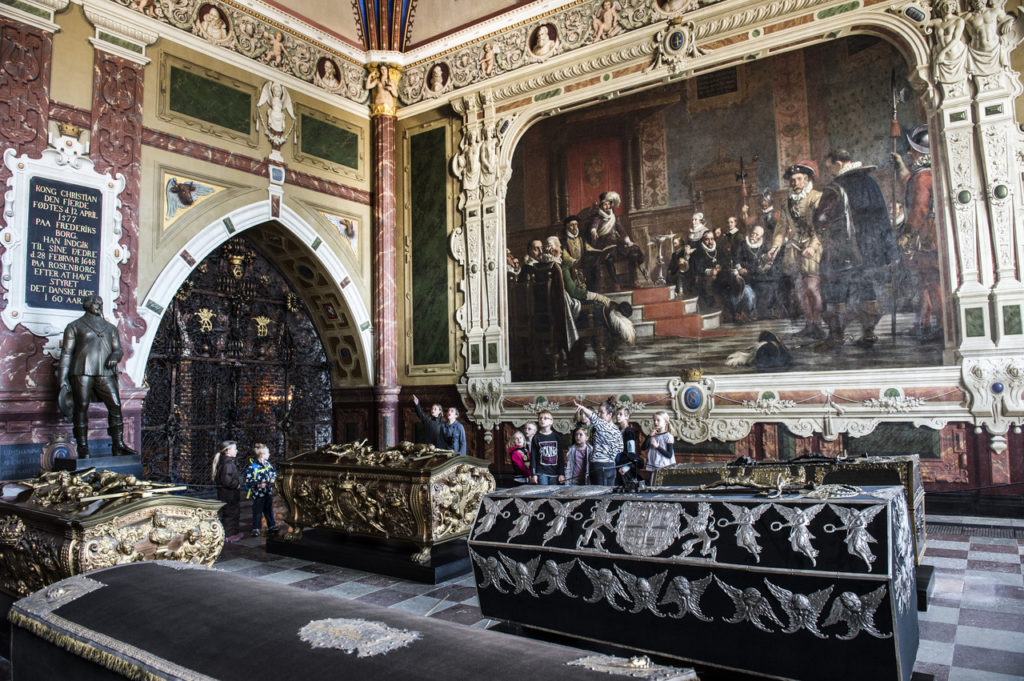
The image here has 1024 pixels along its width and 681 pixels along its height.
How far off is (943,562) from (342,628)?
19.0 ft

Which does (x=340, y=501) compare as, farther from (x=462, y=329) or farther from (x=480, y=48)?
(x=480, y=48)

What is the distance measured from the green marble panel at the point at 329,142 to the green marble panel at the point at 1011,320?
33.0 ft

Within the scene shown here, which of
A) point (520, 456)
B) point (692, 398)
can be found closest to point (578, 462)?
point (520, 456)

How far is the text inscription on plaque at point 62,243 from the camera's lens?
8.23 m

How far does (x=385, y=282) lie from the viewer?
40.7 ft

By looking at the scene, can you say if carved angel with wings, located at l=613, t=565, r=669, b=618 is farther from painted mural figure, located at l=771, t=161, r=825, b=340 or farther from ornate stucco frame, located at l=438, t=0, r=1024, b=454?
painted mural figure, located at l=771, t=161, r=825, b=340

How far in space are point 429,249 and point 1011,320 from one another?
27.9 feet

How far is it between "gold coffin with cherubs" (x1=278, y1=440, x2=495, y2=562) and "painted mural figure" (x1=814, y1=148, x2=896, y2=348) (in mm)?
5069

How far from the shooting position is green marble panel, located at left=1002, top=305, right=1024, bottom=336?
7492mm

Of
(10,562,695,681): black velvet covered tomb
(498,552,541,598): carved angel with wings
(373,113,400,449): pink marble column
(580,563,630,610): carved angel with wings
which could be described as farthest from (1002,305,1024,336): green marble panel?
(373,113,400,449): pink marble column

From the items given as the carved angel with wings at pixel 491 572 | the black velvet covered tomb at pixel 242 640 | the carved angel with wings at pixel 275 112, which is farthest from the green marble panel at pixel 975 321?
the carved angel with wings at pixel 275 112

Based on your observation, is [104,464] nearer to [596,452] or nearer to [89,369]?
[89,369]

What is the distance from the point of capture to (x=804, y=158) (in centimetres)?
889

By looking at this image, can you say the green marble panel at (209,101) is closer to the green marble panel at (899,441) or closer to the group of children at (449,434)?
the group of children at (449,434)
